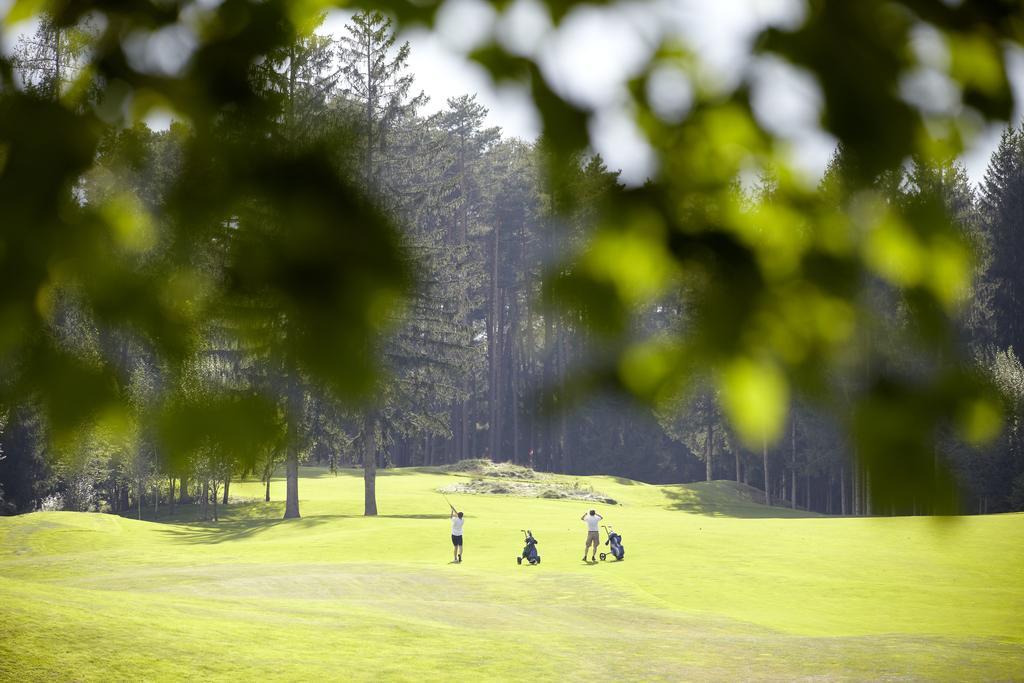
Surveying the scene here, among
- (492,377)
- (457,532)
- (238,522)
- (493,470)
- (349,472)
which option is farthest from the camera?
(492,377)

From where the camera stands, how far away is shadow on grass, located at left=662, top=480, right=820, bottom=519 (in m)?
42.9

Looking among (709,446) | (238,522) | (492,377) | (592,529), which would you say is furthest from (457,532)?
(709,446)

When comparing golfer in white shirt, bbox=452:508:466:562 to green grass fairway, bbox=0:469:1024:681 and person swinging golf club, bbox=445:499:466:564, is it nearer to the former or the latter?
person swinging golf club, bbox=445:499:466:564

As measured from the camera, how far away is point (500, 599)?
1769 cm

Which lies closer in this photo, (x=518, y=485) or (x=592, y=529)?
(x=592, y=529)

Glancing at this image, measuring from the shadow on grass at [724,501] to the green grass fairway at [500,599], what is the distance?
8.90 meters

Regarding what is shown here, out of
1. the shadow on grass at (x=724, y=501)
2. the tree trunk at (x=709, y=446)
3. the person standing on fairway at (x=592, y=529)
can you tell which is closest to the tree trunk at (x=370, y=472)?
the person standing on fairway at (x=592, y=529)

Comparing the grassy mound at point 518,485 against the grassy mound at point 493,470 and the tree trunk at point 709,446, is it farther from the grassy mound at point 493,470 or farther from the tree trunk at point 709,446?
the tree trunk at point 709,446

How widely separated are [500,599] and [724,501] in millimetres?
31542

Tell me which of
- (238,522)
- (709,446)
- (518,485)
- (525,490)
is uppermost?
(709,446)

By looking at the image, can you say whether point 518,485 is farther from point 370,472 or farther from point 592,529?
point 592,529

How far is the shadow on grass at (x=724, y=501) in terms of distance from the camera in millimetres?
42875

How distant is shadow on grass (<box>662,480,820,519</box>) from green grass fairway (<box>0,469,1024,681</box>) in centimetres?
890

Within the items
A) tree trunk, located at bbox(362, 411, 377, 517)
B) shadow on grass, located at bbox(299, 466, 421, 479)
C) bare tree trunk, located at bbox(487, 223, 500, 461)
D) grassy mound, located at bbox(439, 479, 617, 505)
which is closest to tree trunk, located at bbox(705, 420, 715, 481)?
bare tree trunk, located at bbox(487, 223, 500, 461)
